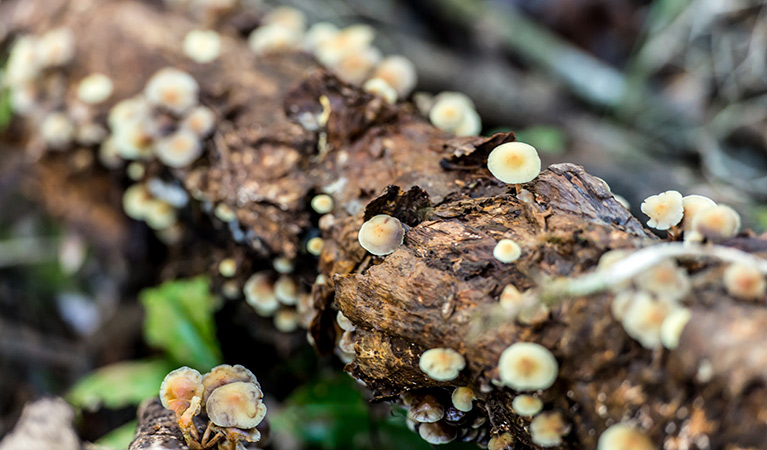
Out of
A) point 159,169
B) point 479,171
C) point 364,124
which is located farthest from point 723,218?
point 159,169

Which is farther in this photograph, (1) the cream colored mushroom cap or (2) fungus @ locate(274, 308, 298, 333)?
(2) fungus @ locate(274, 308, 298, 333)

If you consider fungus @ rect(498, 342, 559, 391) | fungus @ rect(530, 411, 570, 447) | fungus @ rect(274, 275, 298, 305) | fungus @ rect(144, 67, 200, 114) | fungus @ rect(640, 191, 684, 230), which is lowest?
fungus @ rect(274, 275, 298, 305)

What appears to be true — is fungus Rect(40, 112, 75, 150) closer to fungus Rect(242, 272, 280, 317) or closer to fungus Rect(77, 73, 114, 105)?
fungus Rect(77, 73, 114, 105)

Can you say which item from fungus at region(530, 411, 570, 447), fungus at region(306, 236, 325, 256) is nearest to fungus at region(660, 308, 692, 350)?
fungus at region(530, 411, 570, 447)

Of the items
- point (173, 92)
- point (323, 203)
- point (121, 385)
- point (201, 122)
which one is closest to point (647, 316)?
point (323, 203)

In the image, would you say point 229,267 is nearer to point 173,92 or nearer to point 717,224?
point 173,92

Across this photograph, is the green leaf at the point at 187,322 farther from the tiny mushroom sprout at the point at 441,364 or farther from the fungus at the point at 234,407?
the tiny mushroom sprout at the point at 441,364

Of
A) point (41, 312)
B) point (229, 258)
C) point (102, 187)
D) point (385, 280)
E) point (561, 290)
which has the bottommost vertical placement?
point (41, 312)

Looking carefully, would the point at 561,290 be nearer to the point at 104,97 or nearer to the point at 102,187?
the point at 104,97
